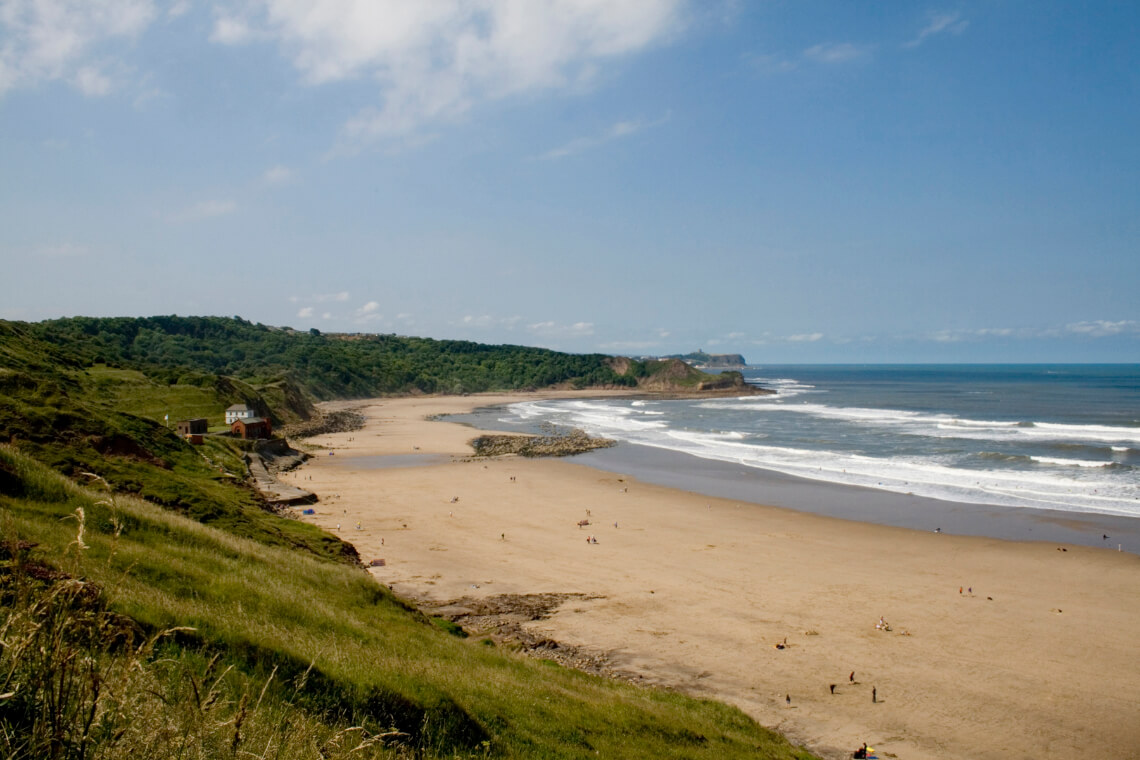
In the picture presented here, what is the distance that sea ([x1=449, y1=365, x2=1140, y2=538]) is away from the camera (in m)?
41.3

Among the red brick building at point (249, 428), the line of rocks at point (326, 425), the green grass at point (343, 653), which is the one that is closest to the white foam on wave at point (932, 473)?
the line of rocks at point (326, 425)

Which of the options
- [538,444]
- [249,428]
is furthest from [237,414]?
[538,444]

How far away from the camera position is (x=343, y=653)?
9266mm

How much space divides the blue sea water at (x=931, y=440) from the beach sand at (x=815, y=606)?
1172 centimetres

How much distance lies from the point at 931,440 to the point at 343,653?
63.3m

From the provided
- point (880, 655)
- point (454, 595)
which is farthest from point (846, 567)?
point (454, 595)

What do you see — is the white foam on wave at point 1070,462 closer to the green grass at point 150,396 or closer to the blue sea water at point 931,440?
the blue sea water at point 931,440

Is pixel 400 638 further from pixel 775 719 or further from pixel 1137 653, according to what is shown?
pixel 1137 653

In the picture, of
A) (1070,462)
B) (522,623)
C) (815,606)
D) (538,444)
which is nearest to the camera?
(522,623)

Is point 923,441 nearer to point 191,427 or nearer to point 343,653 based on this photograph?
point 191,427

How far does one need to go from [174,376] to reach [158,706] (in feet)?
250

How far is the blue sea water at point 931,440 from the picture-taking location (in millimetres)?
41625

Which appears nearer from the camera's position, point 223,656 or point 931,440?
point 223,656

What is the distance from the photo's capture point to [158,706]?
4574 mm
